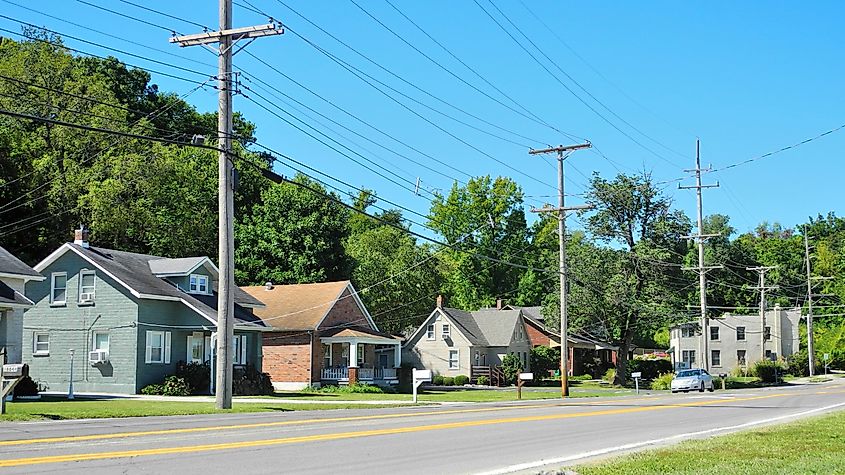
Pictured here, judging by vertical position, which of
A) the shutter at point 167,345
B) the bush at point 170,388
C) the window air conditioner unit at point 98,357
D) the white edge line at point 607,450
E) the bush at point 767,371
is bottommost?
the bush at point 767,371

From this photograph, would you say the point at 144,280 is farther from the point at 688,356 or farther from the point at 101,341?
the point at 688,356

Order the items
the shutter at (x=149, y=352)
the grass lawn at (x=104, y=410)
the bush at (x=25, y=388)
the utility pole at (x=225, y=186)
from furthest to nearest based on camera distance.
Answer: the shutter at (x=149, y=352) → the bush at (x=25, y=388) → the utility pole at (x=225, y=186) → the grass lawn at (x=104, y=410)

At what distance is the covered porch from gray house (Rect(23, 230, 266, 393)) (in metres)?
8.87

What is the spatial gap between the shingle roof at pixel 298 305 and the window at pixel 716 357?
57.1 meters

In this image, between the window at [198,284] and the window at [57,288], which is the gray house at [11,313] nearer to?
the window at [57,288]

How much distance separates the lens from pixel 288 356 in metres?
53.2

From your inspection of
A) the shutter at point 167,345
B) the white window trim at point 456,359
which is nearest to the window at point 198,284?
the shutter at point 167,345

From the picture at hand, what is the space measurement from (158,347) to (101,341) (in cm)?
272

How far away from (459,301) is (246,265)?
32.0 m

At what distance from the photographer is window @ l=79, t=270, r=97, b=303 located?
43844 mm

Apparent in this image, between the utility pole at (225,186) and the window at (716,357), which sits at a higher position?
the utility pole at (225,186)

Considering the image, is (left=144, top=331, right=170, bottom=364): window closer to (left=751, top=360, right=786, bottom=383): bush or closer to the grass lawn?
the grass lawn

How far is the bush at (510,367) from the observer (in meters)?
68.7

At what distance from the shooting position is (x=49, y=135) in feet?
207
